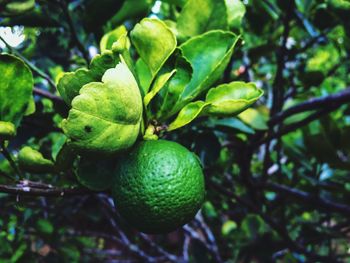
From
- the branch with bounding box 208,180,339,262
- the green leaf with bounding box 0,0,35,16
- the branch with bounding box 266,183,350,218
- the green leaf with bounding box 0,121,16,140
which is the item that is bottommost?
the branch with bounding box 208,180,339,262

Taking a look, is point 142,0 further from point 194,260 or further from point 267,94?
point 267,94

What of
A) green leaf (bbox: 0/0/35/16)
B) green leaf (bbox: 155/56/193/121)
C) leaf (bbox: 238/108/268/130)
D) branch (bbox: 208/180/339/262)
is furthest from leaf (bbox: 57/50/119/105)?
branch (bbox: 208/180/339/262)

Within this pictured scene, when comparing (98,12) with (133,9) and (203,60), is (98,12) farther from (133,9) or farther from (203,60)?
(203,60)

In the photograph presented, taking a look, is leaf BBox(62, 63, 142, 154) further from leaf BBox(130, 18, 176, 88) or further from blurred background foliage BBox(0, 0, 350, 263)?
blurred background foliage BBox(0, 0, 350, 263)

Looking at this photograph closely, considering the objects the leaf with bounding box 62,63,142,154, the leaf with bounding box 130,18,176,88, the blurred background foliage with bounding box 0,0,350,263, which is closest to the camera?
the leaf with bounding box 62,63,142,154

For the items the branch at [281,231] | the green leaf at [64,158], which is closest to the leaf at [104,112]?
the green leaf at [64,158]
